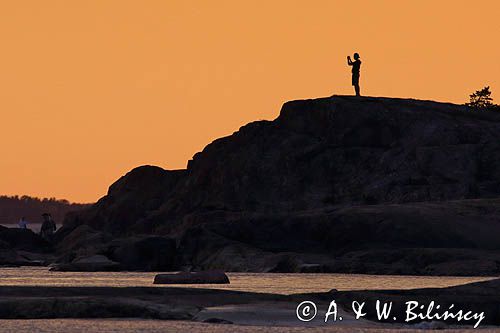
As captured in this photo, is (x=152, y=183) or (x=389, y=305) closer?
(x=389, y=305)

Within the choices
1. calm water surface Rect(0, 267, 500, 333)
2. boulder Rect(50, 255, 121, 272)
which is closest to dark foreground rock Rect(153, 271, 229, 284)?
calm water surface Rect(0, 267, 500, 333)

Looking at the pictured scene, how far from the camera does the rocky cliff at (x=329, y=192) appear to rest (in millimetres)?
73625

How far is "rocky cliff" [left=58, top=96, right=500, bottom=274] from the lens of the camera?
7362 centimetres

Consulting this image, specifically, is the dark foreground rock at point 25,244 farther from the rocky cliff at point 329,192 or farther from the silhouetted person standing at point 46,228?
the silhouetted person standing at point 46,228

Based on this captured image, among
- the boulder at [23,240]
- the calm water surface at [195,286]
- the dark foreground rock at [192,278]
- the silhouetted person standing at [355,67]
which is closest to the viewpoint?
the calm water surface at [195,286]

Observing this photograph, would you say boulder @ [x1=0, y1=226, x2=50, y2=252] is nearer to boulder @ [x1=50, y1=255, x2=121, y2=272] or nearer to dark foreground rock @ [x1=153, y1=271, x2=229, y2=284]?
boulder @ [x1=50, y1=255, x2=121, y2=272]

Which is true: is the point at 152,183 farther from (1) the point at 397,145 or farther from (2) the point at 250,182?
(1) the point at 397,145

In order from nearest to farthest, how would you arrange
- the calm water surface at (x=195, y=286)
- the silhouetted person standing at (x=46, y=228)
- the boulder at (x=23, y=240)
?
1. the calm water surface at (x=195, y=286)
2. the boulder at (x=23, y=240)
3. the silhouetted person standing at (x=46, y=228)

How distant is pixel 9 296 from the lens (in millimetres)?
37125

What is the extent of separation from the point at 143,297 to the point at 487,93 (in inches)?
4140

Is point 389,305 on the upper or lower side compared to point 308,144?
lower

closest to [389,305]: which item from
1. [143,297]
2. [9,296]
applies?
[143,297]


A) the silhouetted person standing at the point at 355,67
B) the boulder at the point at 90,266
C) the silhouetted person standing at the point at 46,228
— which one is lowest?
the boulder at the point at 90,266

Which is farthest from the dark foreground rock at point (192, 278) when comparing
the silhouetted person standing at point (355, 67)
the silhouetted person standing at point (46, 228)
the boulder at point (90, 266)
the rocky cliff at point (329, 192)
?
the silhouetted person standing at point (46, 228)
